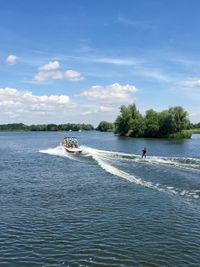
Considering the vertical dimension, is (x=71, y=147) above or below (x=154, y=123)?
below

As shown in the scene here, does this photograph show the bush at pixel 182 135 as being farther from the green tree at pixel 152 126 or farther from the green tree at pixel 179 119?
the green tree at pixel 152 126

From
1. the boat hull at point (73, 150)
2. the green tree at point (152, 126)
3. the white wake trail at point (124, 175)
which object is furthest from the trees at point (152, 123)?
the white wake trail at point (124, 175)

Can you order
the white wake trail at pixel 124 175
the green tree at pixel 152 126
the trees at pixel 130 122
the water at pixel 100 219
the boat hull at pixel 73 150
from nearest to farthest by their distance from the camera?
1. the water at pixel 100 219
2. the white wake trail at pixel 124 175
3. the boat hull at pixel 73 150
4. the green tree at pixel 152 126
5. the trees at pixel 130 122

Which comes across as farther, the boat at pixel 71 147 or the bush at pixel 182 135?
the bush at pixel 182 135

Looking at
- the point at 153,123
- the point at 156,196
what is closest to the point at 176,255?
the point at 156,196

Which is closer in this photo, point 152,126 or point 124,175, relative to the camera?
point 124,175

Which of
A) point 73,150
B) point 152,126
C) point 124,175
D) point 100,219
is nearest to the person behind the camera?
point 100,219

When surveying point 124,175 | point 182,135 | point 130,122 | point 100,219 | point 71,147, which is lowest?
point 100,219

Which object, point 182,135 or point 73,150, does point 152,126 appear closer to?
point 182,135

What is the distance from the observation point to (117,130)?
17112 cm

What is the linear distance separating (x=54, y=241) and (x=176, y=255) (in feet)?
19.3

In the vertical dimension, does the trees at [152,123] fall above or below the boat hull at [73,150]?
above

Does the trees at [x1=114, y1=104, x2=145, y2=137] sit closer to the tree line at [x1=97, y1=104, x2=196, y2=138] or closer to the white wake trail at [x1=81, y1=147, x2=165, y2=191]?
the tree line at [x1=97, y1=104, x2=196, y2=138]

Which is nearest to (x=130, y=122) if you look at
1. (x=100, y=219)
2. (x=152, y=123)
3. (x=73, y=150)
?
(x=152, y=123)
